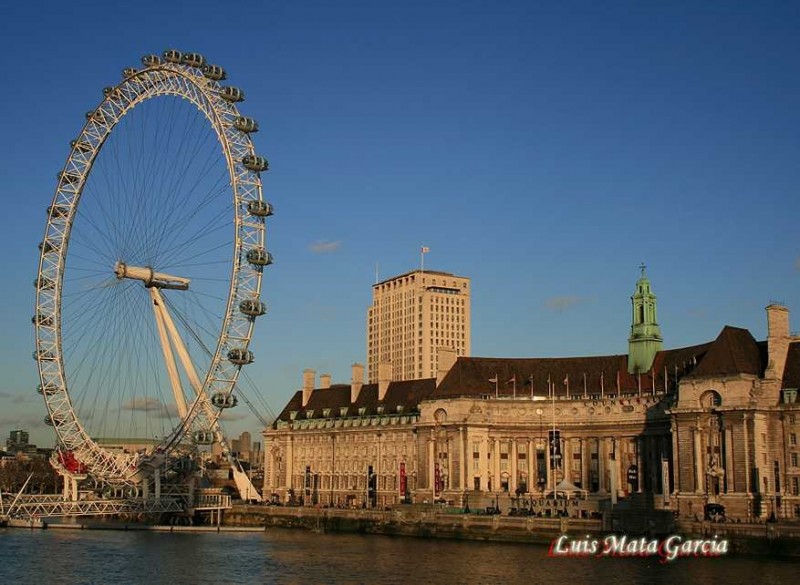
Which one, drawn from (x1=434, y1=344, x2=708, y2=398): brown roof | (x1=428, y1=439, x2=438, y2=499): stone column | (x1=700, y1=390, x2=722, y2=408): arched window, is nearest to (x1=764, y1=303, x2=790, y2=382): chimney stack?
(x1=700, y1=390, x2=722, y2=408): arched window

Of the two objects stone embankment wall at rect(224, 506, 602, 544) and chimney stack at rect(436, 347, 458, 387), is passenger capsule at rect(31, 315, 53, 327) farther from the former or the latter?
chimney stack at rect(436, 347, 458, 387)

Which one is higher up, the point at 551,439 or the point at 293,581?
the point at 551,439

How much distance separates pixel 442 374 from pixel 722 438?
43055 mm

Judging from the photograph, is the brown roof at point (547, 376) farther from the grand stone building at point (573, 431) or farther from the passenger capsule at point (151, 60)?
the passenger capsule at point (151, 60)

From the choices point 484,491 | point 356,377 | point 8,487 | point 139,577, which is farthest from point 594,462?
point 8,487

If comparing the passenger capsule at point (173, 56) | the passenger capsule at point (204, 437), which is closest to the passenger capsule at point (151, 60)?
the passenger capsule at point (173, 56)

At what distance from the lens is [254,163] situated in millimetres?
99938

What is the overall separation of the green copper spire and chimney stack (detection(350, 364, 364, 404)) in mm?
41145

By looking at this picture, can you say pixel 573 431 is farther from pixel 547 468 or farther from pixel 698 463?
pixel 698 463

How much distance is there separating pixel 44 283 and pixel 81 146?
45.7 ft

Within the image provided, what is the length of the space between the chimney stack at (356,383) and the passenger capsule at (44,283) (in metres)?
56.0

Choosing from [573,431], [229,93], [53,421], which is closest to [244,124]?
[229,93]

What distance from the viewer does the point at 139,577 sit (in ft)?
234

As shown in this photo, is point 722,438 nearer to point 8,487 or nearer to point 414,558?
point 414,558
